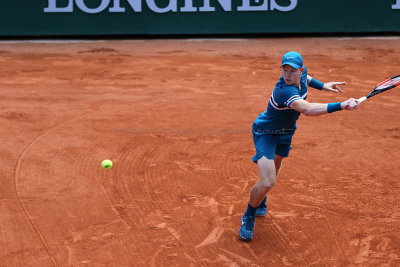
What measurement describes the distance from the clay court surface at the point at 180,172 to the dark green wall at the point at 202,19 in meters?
3.42

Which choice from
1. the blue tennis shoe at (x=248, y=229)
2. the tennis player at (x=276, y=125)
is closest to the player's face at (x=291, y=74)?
the tennis player at (x=276, y=125)

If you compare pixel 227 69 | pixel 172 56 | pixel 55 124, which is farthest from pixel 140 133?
pixel 172 56

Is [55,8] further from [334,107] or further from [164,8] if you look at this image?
[334,107]

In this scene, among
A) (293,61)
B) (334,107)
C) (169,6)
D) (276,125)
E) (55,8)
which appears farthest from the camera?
(169,6)

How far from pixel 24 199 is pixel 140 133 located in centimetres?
269

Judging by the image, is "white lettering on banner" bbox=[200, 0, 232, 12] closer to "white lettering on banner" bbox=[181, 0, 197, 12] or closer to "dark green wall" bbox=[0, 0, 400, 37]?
"dark green wall" bbox=[0, 0, 400, 37]

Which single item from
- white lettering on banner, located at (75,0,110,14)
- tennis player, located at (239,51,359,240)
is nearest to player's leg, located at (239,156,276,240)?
tennis player, located at (239,51,359,240)

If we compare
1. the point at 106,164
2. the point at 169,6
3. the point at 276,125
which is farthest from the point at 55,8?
the point at 276,125

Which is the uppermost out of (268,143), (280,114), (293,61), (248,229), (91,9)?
(293,61)

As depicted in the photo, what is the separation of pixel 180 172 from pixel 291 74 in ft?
8.31

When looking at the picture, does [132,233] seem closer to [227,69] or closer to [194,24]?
[227,69]

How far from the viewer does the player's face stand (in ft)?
17.0

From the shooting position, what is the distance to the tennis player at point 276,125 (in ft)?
17.0

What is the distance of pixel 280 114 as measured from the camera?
5473 mm
